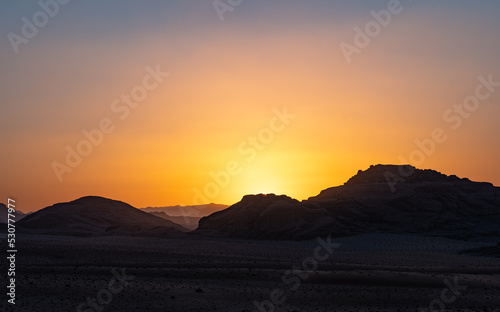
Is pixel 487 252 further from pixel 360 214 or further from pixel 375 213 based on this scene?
pixel 375 213

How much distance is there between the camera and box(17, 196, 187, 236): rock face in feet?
381

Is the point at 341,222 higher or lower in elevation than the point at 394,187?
lower

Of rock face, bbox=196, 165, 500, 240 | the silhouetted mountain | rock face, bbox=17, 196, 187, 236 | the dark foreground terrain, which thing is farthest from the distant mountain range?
the dark foreground terrain

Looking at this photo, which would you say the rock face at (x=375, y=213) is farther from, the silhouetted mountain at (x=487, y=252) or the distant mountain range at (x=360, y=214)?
the silhouetted mountain at (x=487, y=252)

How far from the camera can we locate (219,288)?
31484 mm

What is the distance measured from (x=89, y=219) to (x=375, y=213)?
234 ft

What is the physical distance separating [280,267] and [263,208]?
66.7m

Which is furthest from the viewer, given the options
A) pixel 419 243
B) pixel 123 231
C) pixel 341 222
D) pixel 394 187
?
pixel 394 187

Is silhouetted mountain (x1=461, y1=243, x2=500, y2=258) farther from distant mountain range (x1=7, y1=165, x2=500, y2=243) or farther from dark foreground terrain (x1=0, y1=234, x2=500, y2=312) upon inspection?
distant mountain range (x1=7, y1=165, x2=500, y2=243)

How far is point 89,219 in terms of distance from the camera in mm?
136875

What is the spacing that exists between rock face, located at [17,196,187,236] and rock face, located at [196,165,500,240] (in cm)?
1677

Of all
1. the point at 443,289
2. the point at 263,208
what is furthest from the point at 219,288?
the point at 263,208

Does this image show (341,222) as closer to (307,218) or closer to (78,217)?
(307,218)

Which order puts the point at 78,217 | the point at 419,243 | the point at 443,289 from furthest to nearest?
the point at 78,217 < the point at 419,243 < the point at 443,289
